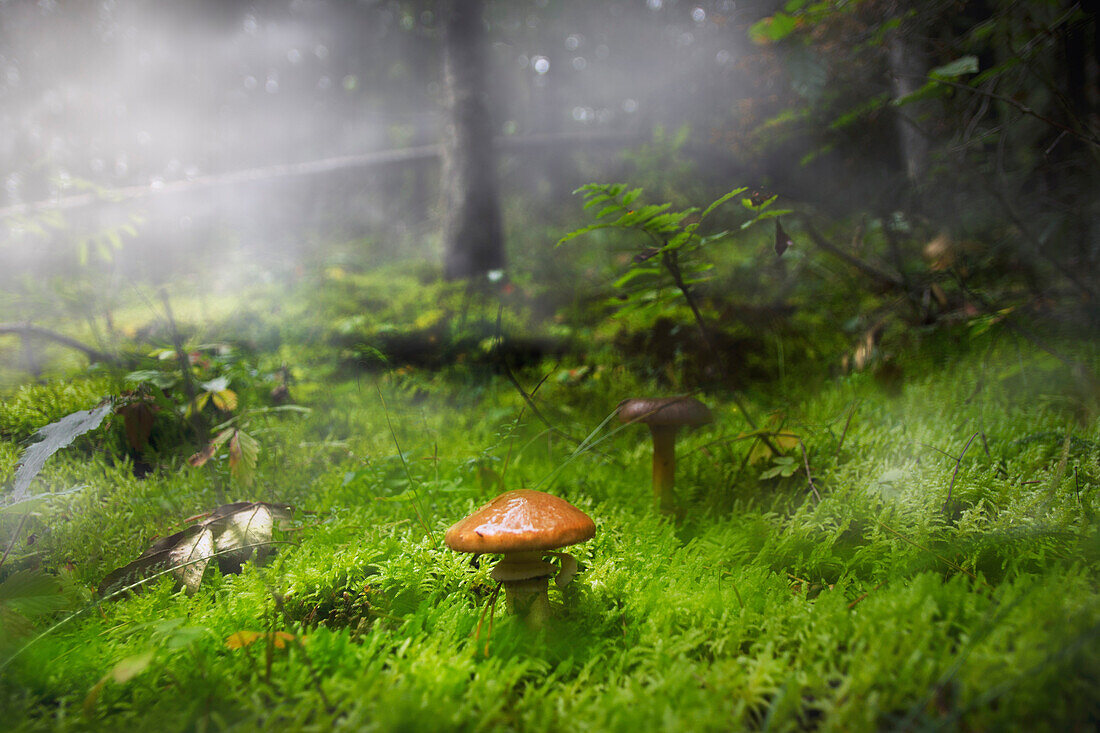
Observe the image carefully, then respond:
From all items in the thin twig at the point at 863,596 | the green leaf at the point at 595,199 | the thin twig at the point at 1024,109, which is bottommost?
the thin twig at the point at 863,596

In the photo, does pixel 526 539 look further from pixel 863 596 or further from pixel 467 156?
pixel 467 156

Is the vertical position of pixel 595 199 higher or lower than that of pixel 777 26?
lower

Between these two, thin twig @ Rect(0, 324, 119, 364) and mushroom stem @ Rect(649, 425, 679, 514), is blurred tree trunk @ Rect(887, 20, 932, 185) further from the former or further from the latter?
thin twig @ Rect(0, 324, 119, 364)

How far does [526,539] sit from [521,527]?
0.04 metres

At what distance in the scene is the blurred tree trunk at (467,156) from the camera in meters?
5.52

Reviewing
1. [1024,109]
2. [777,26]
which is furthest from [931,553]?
[777,26]

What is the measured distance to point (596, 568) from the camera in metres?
1.72

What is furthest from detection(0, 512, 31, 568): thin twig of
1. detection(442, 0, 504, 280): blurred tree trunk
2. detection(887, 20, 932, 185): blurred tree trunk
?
detection(442, 0, 504, 280): blurred tree trunk

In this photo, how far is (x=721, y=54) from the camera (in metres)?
4.04

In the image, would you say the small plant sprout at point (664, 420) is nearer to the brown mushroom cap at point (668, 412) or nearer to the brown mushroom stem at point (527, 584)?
the brown mushroom cap at point (668, 412)

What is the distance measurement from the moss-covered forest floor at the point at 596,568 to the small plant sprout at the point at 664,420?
4.5 inches

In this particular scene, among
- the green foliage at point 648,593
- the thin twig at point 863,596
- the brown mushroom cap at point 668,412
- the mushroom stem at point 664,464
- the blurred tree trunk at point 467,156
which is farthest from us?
the blurred tree trunk at point 467,156

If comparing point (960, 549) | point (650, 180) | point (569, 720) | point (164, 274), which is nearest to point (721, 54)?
point (650, 180)

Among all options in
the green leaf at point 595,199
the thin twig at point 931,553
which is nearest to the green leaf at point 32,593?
the green leaf at point 595,199
